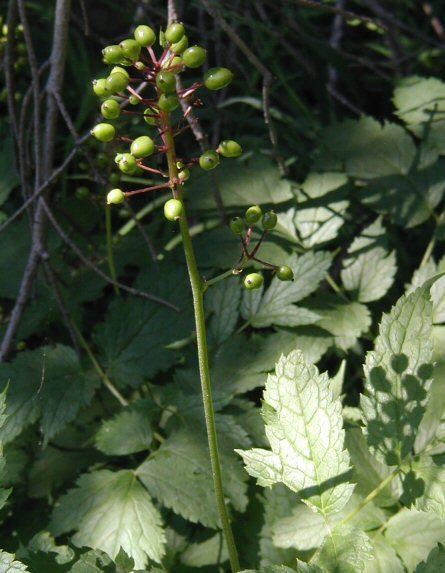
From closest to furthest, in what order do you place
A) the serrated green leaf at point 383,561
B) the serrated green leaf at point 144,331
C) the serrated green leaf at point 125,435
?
the serrated green leaf at point 383,561 < the serrated green leaf at point 125,435 < the serrated green leaf at point 144,331

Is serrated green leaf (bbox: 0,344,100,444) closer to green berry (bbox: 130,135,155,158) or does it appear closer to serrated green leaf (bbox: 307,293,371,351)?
serrated green leaf (bbox: 307,293,371,351)

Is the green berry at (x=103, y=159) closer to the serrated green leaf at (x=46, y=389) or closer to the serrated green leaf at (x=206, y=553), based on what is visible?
the serrated green leaf at (x=46, y=389)

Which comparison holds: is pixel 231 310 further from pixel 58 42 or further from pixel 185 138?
pixel 185 138

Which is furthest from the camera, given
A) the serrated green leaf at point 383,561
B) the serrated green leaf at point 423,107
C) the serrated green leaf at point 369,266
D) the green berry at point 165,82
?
the serrated green leaf at point 423,107

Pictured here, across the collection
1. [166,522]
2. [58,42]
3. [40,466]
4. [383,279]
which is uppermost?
[58,42]

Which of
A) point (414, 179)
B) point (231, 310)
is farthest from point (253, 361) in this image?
point (414, 179)

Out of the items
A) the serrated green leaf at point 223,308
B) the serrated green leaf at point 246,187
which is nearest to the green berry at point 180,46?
the serrated green leaf at point 223,308
